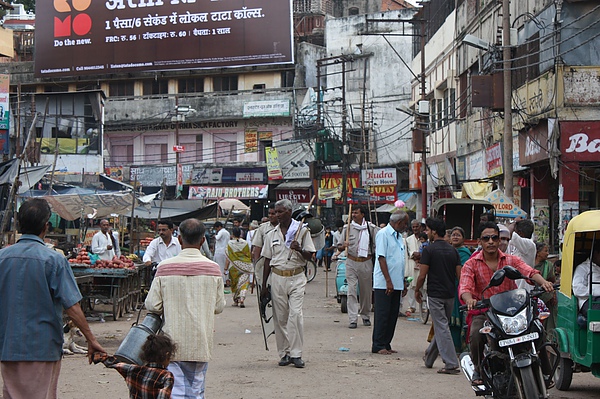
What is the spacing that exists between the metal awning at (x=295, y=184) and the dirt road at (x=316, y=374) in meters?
34.9

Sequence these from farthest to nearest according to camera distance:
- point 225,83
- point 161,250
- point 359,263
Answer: point 225,83, point 359,263, point 161,250

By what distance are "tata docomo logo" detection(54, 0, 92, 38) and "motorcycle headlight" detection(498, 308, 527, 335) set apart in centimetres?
5271

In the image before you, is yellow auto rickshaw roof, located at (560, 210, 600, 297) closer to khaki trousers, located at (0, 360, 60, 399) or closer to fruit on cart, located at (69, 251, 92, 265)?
khaki trousers, located at (0, 360, 60, 399)

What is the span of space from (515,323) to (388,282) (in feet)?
15.6

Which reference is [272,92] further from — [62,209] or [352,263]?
[352,263]

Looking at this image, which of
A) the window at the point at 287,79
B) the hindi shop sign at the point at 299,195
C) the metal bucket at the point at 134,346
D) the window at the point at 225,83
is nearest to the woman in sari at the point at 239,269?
the metal bucket at the point at 134,346

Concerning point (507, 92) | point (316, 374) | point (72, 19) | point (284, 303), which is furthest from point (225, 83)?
point (316, 374)

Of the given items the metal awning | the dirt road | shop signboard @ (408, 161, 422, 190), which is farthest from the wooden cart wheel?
the metal awning

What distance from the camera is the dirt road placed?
8.68m

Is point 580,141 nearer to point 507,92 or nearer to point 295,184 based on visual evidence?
point 507,92

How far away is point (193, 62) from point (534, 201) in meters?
35.0

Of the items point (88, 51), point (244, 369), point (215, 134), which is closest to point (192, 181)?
point (215, 134)

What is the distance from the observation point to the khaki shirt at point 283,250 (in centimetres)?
1045

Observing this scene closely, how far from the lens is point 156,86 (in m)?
56.5
